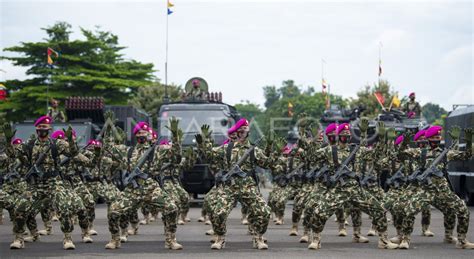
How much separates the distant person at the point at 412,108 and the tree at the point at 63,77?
31469mm

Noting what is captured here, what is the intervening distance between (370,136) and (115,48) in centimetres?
4288

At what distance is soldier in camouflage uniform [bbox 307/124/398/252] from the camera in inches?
569

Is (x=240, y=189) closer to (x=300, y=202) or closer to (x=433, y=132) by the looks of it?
(x=433, y=132)

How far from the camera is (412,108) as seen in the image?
104 feet

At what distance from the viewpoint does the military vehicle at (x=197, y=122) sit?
2661cm

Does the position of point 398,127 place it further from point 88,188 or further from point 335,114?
point 88,188

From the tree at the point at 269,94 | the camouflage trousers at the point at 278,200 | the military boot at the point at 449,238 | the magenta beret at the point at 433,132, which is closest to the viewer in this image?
the magenta beret at the point at 433,132

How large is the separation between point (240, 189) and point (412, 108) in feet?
59.4

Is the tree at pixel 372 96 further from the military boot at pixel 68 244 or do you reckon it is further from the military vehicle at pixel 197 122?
the military boot at pixel 68 244

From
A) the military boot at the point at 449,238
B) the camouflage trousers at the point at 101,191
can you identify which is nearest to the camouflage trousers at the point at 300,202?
the military boot at the point at 449,238

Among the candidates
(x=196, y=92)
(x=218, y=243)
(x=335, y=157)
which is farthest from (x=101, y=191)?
(x=196, y=92)

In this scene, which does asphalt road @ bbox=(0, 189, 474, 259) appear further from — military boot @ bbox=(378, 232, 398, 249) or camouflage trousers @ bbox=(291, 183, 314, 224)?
camouflage trousers @ bbox=(291, 183, 314, 224)

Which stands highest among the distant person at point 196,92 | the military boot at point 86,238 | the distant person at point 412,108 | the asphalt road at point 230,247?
the distant person at point 196,92

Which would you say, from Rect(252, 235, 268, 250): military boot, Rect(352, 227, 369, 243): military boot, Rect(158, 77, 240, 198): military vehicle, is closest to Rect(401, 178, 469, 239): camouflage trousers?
Rect(352, 227, 369, 243): military boot
